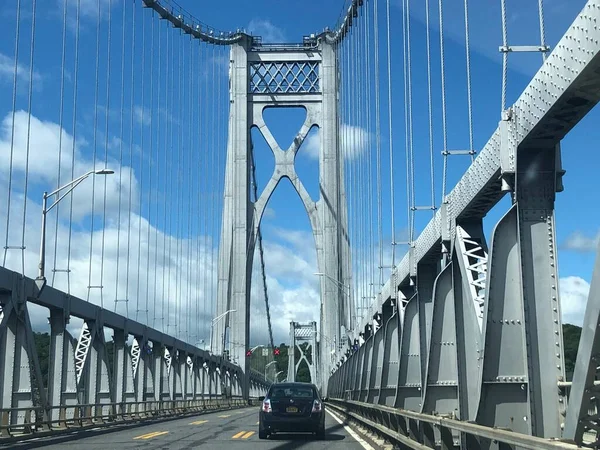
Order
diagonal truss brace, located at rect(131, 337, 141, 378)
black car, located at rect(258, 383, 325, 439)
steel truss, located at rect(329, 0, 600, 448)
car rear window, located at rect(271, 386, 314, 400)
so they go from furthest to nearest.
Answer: diagonal truss brace, located at rect(131, 337, 141, 378) → car rear window, located at rect(271, 386, 314, 400) → black car, located at rect(258, 383, 325, 439) → steel truss, located at rect(329, 0, 600, 448)

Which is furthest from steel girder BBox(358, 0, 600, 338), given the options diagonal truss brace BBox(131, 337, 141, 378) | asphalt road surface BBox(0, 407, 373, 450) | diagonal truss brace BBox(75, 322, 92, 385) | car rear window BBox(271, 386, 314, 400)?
diagonal truss brace BBox(131, 337, 141, 378)

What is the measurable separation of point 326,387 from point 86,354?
165ft

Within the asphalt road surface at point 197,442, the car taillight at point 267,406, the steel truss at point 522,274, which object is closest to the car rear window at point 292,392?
the car taillight at point 267,406

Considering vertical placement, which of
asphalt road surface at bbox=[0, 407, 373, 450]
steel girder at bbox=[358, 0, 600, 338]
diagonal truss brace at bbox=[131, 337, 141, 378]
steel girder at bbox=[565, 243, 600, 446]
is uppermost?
steel girder at bbox=[358, 0, 600, 338]

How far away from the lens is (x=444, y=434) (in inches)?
430

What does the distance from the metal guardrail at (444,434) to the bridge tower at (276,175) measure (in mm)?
50633

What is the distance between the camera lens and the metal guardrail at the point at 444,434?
6379mm

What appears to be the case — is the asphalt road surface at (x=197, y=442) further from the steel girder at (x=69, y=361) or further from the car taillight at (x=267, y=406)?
the steel girder at (x=69, y=361)

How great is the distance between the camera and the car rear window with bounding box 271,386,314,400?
70.8 feet

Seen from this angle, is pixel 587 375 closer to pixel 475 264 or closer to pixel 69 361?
pixel 475 264

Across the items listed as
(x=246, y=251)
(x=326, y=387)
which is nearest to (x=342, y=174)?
(x=246, y=251)

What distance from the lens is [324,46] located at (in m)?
74.0

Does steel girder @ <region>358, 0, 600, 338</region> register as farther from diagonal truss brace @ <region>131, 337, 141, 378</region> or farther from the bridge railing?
diagonal truss brace @ <region>131, 337, 141, 378</region>

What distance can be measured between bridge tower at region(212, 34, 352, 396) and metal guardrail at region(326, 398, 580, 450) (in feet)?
166
